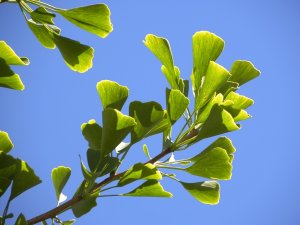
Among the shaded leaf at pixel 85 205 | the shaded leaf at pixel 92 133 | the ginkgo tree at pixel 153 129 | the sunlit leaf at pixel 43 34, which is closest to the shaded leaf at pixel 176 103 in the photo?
the ginkgo tree at pixel 153 129

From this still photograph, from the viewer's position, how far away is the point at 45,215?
1.29m

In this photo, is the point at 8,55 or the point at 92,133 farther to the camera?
the point at 92,133

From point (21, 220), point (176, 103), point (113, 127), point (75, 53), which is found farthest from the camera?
point (75, 53)

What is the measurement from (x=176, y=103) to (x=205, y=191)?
42cm

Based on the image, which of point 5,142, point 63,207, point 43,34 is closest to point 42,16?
point 43,34

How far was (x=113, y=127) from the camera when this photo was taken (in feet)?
4.35

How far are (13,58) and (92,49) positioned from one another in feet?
1.17

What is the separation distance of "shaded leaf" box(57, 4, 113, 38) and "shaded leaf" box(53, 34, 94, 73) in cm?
9

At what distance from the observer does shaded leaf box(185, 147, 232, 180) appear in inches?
57.4

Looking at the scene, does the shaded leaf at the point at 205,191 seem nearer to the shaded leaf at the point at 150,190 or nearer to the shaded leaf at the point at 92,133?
the shaded leaf at the point at 150,190

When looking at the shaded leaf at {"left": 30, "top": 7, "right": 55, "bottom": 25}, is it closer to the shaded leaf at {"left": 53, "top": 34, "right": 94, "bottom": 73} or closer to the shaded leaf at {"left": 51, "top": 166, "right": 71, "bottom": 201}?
the shaded leaf at {"left": 53, "top": 34, "right": 94, "bottom": 73}

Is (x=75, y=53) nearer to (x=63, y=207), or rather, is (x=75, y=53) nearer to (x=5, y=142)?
(x=5, y=142)

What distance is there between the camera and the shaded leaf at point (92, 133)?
141 centimetres

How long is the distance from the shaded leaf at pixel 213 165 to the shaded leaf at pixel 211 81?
215mm
